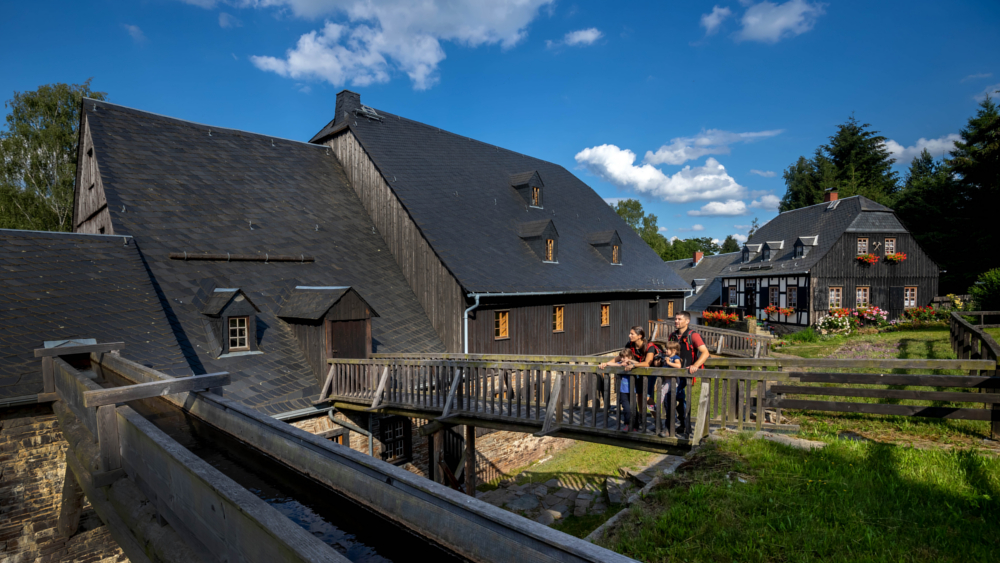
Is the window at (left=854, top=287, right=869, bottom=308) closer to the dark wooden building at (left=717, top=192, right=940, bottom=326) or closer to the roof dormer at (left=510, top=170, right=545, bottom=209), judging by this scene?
the dark wooden building at (left=717, top=192, right=940, bottom=326)

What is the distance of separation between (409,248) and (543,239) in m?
5.16

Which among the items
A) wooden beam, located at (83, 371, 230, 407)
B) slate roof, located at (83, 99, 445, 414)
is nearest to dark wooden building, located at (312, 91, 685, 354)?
slate roof, located at (83, 99, 445, 414)

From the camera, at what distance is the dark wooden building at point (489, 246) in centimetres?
1416

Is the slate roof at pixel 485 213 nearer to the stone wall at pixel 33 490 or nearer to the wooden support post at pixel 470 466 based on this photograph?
the wooden support post at pixel 470 466

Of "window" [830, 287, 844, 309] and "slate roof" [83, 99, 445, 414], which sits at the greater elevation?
"slate roof" [83, 99, 445, 414]

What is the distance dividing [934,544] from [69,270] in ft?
42.7

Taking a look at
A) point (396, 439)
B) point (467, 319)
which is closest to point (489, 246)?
point (467, 319)

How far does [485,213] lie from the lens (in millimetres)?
17984

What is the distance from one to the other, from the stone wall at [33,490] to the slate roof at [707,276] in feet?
117

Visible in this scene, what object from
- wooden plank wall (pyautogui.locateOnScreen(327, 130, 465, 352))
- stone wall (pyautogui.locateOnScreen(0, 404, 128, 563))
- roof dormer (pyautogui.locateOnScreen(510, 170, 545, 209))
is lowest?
stone wall (pyautogui.locateOnScreen(0, 404, 128, 563))

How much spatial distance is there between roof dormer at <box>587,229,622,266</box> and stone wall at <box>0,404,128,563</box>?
1797 centimetres

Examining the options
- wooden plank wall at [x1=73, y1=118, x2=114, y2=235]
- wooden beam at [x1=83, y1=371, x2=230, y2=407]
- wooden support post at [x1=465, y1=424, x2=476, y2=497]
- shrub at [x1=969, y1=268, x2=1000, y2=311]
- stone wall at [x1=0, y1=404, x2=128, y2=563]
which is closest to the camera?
wooden beam at [x1=83, y1=371, x2=230, y2=407]

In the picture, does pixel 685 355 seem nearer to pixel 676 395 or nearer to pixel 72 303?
pixel 676 395

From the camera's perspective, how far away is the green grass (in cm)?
429
